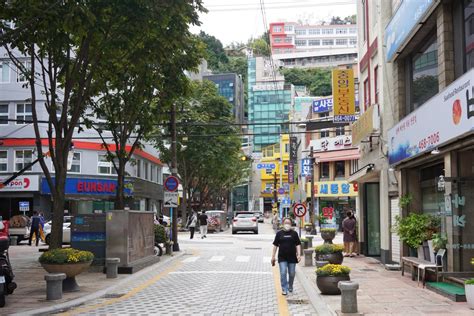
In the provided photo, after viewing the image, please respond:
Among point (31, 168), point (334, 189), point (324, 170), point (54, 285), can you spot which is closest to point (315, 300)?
point (54, 285)

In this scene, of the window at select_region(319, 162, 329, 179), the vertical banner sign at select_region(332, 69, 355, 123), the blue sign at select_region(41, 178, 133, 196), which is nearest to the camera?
the vertical banner sign at select_region(332, 69, 355, 123)

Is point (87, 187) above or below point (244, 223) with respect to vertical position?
above

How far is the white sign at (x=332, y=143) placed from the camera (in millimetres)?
52844

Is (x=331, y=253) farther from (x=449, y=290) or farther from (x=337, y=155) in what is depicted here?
(x=337, y=155)

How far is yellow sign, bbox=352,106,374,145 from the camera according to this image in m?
19.7

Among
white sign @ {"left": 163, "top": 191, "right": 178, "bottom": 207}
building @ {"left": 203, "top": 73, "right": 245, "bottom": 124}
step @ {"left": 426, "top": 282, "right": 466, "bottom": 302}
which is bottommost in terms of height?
step @ {"left": 426, "top": 282, "right": 466, "bottom": 302}

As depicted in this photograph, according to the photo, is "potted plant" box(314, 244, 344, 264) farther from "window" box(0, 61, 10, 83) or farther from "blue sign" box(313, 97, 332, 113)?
"blue sign" box(313, 97, 332, 113)

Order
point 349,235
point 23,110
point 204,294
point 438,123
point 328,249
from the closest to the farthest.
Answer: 1. point 438,123
2. point 204,294
3. point 328,249
4. point 349,235
5. point 23,110

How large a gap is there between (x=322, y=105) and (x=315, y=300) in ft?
152

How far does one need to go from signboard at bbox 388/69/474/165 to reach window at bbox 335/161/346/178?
124 feet

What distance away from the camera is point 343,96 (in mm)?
23750

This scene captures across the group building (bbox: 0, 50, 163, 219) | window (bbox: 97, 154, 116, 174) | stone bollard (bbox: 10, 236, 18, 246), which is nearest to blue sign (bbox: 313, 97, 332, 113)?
building (bbox: 0, 50, 163, 219)

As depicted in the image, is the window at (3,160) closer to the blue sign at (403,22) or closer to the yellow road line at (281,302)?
the yellow road line at (281,302)

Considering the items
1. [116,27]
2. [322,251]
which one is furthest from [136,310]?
[322,251]
